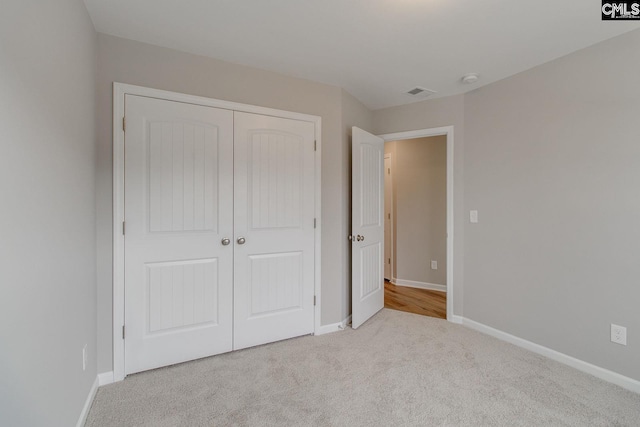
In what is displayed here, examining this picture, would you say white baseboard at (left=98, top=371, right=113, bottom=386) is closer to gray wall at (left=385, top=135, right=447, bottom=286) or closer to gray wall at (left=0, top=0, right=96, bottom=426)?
gray wall at (left=0, top=0, right=96, bottom=426)

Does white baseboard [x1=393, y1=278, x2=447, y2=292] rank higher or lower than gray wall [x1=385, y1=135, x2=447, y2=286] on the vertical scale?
lower

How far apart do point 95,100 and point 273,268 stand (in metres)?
1.72

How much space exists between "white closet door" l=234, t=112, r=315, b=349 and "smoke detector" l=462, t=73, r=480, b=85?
1419 mm

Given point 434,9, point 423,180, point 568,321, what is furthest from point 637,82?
point 423,180

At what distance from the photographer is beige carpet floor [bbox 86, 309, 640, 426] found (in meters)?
1.56

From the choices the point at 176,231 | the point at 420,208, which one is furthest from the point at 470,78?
the point at 176,231

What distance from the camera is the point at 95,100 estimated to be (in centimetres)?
182

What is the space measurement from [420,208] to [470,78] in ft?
6.70

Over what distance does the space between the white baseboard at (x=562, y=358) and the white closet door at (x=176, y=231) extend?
2339mm

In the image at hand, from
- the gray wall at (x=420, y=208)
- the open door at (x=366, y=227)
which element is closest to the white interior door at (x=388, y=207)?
the gray wall at (x=420, y=208)

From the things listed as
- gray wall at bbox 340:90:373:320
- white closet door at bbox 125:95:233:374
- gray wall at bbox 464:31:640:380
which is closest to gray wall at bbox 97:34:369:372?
gray wall at bbox 340:90:373:320

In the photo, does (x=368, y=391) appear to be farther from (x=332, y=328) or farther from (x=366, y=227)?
(x=366, y=227)

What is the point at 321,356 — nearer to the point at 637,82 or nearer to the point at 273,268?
the point at 273,268

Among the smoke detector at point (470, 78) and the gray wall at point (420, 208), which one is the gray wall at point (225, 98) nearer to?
the smoke detector at point (470, 78)
